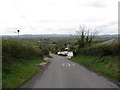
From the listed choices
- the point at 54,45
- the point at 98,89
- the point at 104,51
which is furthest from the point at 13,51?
the point at 54,45

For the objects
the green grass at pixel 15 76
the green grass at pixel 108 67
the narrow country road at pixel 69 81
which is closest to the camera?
the green grass at pixel 15 76

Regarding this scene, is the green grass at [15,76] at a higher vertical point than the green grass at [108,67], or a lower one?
higher

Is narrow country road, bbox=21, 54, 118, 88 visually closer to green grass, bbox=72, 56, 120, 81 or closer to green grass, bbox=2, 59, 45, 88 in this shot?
green grass, bbox=2, 59, 45, 88

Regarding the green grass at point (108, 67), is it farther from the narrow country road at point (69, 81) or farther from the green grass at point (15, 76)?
the green grass at point (15, 76)

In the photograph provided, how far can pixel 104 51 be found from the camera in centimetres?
2970

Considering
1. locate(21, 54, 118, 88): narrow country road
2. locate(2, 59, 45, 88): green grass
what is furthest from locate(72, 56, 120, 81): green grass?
locate(2, 59, 45, 88): green grass

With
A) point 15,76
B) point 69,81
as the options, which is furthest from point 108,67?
point 15,76

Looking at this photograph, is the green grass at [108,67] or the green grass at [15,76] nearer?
the green grass at [15,76]

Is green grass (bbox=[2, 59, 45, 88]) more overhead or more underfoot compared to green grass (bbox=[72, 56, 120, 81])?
more overhead

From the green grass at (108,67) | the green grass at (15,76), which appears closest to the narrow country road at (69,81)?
the green grass at (15,76)

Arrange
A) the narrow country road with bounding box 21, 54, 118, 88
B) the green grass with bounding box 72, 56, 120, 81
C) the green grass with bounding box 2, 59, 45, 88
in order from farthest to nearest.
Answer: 1. the green grass with bounding box 72, 56, 120, 81
2. the narrow country road with bounding box 21, 54, 118, 88
3. the green grass with bounding box 2, 59, 45, 88

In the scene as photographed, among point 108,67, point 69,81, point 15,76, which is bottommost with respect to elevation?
point 108,67

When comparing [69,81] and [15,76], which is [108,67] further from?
[15,76]

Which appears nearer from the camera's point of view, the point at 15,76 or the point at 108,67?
the point at 15,76
